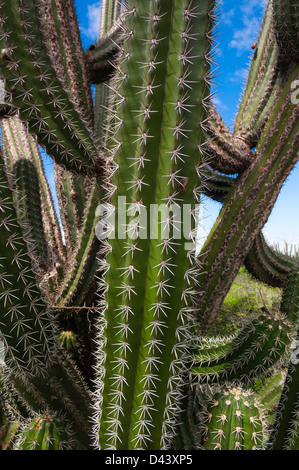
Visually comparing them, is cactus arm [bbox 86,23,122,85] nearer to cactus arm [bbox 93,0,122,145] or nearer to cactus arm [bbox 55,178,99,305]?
cactus arm [bbox 93,0,122,145]

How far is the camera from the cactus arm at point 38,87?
178cm

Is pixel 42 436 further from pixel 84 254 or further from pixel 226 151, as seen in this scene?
pixel 226 151

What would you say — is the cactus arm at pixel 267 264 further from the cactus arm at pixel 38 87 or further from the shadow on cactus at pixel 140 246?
the cactus arm at pixel 38 87

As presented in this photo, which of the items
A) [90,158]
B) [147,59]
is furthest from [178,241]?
[90,158]

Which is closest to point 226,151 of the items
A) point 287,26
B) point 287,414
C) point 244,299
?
point 287,26

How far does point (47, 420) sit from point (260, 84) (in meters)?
3.19

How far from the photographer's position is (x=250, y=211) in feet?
9.52

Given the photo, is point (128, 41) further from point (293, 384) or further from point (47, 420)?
point (293, 384)

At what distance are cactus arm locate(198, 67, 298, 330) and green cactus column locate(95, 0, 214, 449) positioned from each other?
1.47 m

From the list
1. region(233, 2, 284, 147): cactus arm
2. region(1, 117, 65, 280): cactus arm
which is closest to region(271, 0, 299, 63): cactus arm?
region(233, 2, 284, 147): cactus arm

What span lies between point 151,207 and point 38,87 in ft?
3.43

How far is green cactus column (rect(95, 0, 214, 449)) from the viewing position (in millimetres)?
1217

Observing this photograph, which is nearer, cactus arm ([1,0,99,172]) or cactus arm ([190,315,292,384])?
cactus arm ([1,0,99,172])

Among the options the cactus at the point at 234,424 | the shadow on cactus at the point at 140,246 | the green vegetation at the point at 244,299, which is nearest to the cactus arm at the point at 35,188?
the shadow on cactus at the point at 140,246
